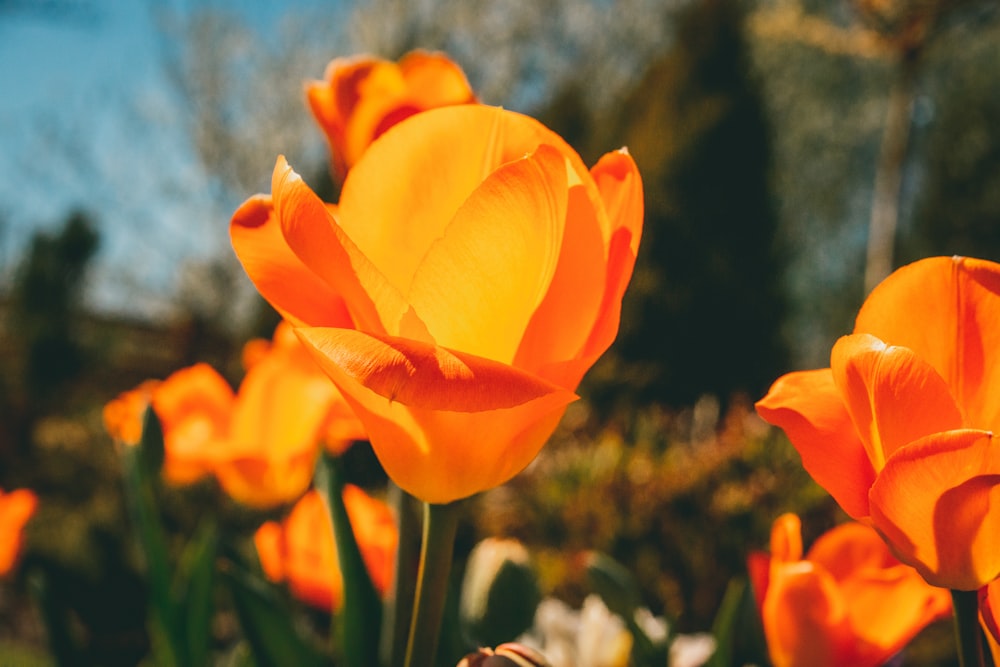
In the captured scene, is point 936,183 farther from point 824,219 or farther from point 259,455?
point 259,455

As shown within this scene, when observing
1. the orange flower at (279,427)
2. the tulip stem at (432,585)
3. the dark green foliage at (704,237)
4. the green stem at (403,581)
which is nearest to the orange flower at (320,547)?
the orange flower at (279,427)

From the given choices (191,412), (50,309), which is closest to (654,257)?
(191,412)

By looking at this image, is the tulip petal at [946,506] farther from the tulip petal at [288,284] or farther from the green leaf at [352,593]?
the green leaf at [352,593]

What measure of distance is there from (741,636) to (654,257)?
13.4 feet

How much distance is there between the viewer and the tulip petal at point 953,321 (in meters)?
0.26

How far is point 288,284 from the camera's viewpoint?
0.96 feet

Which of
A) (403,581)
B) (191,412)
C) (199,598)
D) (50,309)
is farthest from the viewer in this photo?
(50,309)

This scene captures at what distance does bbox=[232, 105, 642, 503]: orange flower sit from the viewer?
0.26 meters

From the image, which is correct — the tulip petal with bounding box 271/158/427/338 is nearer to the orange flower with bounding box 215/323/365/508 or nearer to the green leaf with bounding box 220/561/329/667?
the green leaf with bounding box 220/561/329/667

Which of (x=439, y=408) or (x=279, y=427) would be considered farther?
(x=279, y=427)

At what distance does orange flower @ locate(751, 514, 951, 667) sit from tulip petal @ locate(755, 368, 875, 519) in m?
0.12

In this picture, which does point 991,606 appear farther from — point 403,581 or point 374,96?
point 374,96

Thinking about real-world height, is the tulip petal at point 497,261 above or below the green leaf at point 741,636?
above

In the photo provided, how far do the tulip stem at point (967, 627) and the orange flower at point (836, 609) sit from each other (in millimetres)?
118
